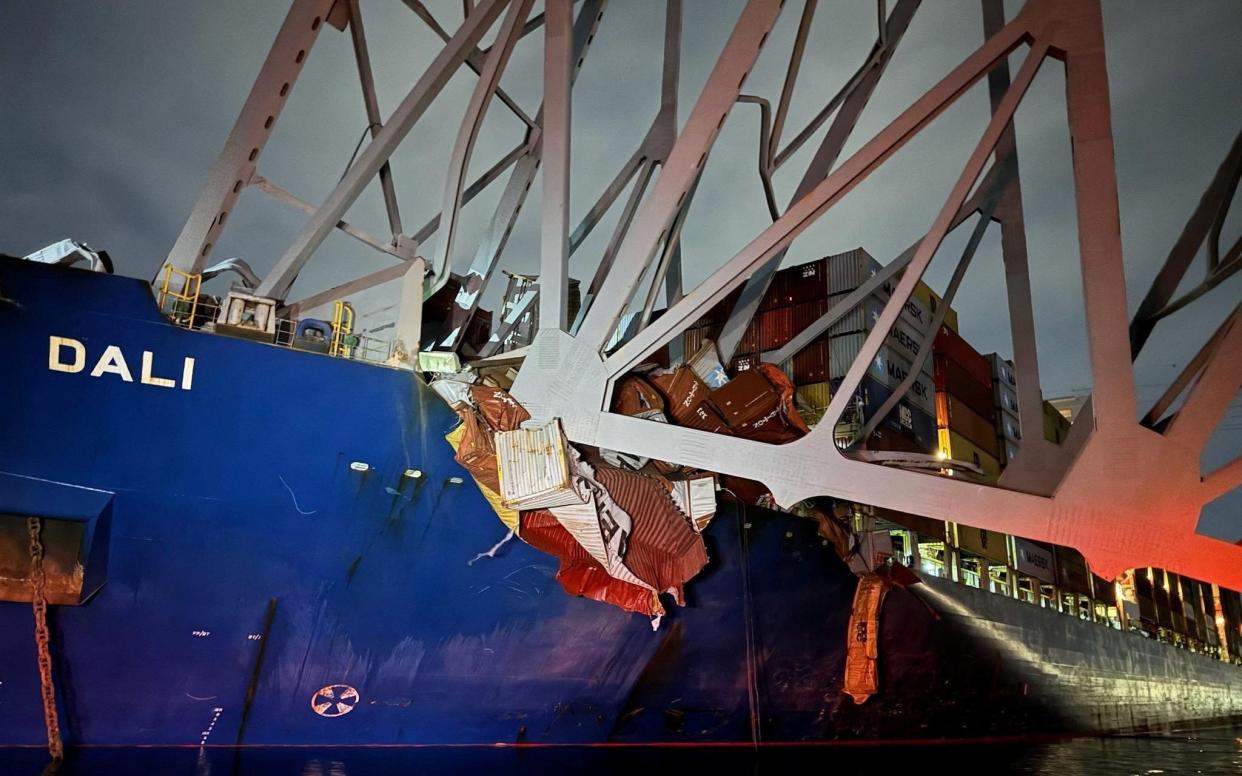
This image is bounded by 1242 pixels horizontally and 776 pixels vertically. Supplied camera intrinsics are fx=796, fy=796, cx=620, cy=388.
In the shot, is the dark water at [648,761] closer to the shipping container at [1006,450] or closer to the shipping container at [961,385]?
the shipping container at [1006,450]

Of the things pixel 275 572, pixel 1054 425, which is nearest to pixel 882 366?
pixel 1054 425

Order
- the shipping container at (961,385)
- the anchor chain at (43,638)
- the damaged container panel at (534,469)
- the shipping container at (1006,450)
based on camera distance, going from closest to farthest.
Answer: the anchor chain at (43,638) → the damaged container panel at (534,469) → the shipping container at (961,385) → the shipping container at (1006,450)

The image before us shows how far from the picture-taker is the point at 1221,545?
7969 mm

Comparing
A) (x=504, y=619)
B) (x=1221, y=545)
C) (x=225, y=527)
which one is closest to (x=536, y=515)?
(x=504, y=619)

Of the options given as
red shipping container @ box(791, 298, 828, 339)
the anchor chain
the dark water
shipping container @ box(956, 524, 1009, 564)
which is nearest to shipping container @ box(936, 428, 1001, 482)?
shipping container @ box(956, 524, 1009, 564)

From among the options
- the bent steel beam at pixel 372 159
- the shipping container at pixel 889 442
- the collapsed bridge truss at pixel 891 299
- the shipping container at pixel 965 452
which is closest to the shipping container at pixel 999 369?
the shipping container at pixel 965 452

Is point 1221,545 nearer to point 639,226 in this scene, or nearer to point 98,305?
point 639,226

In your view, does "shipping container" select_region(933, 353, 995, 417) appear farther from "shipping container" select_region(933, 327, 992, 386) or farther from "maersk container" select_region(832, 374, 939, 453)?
"maersk container" select_region(832, 374, 939, 453)

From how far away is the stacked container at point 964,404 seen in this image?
2041cm

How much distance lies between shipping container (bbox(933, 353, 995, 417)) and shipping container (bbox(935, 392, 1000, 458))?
0.61ft

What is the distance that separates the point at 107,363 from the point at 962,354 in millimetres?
20749

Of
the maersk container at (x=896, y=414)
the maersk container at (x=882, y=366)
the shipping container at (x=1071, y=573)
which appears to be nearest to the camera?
the maersk container at (x=896, y=414)

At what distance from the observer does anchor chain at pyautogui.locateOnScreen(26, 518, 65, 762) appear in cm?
696

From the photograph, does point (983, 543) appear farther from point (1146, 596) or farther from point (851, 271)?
point (1146, 596)
